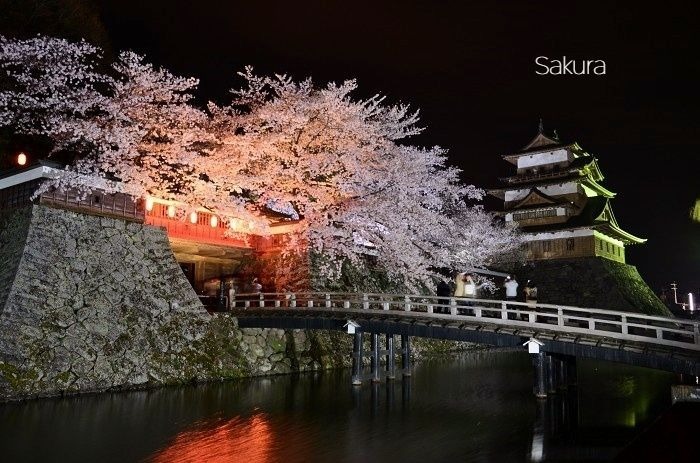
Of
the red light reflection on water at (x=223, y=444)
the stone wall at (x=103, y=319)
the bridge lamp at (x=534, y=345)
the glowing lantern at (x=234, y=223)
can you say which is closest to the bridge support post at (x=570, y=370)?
the bridge lamp at (x=534, y=345)

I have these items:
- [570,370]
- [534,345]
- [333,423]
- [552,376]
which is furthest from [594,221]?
[333,423]

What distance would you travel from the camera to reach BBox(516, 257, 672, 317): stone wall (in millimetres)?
40250

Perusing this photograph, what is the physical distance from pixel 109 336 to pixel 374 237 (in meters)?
11.5

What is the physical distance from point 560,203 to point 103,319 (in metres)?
36.4

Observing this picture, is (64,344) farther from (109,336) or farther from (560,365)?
(560,365)

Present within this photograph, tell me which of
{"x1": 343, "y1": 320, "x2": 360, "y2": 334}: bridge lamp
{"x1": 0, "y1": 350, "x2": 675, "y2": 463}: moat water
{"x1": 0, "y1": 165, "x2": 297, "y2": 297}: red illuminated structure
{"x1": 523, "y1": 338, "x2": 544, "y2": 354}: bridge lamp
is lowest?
{"x1": 0, "y1": 350, "x2": 675, "y2": 463}: moat water

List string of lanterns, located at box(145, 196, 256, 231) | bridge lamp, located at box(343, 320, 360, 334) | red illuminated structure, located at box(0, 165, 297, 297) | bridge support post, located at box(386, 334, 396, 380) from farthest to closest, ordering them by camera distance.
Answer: string of lanterns, located at box(145, 196, 256, 231) → bridge support post, located at box(386, 334, 396, 380) → red illuminated structure, located at box(0, 165, 297, 297) → bridge lamp, located at box(343, 320, 360, 334)

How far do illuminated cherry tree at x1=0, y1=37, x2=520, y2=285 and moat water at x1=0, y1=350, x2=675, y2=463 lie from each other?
700 cm

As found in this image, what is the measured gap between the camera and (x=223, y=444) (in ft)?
36.4

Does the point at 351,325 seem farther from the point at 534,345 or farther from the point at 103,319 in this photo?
the point at 103,319

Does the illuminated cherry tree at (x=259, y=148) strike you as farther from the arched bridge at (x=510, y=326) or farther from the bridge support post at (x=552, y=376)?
the bridge support post at (x=552, y=376)

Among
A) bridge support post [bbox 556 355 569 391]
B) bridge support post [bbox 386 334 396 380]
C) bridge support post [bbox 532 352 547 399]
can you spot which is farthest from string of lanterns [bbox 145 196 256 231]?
bridge support post [bbox 556 355 569 391]

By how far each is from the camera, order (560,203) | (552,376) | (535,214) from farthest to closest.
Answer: (535,214), (560,203), (552,376)

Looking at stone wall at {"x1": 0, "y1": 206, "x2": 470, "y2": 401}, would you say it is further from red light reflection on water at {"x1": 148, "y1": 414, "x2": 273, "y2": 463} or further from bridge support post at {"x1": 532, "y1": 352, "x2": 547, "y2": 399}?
bridge support post at {"x1": 532, "y1": 352, "x2": 547, "y2": 399}
